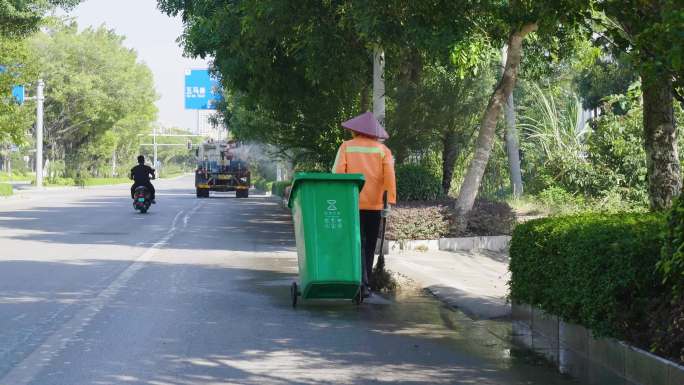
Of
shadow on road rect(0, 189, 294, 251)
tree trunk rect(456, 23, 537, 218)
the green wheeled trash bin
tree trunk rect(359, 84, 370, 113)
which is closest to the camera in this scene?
the green wheeled trash bin

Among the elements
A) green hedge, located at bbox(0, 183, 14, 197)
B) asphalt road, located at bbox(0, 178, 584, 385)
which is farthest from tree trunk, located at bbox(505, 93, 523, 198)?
green hedge, located at bbox(0, 183, 14, 197)

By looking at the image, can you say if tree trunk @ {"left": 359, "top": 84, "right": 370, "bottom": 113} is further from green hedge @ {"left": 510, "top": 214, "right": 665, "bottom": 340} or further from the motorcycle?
green hedge @ {"left": 510, "top": 214, "right": 665, "bottom": 340}

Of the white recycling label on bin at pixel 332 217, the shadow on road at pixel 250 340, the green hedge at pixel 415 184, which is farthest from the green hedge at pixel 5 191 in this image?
the white recycling label on bin at pixel 332 217

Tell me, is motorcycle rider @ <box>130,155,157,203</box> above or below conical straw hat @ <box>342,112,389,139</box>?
below

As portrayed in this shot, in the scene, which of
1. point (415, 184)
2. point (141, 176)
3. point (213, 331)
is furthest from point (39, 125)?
point (213, 331)

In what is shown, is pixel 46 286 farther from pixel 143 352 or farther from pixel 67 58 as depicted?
pixel 67 58

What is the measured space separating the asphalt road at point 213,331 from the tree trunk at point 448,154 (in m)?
8.26

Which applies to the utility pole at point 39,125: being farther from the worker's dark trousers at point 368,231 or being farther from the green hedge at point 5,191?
the worker's dark trousers at point 368,231

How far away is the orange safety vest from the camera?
37.3 feet

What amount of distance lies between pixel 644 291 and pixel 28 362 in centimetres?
423

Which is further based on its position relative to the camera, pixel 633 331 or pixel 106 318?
pixel 106 318

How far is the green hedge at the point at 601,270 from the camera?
699 cm

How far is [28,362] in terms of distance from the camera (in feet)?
24.3

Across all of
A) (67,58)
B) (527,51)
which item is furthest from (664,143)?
(67,58)
